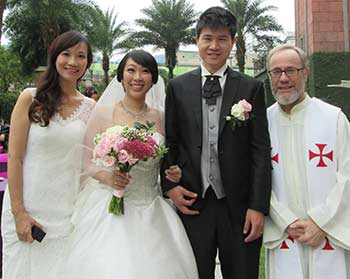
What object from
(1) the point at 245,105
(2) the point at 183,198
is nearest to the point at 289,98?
(1) the point at 245,105

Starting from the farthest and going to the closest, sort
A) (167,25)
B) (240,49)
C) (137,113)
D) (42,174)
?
1. (167,25)
2. (240,49)
3. (137,113)
4. (42,174)

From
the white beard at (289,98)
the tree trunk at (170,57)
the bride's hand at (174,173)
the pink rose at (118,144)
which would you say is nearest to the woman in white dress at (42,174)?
the pink rose at (118,144)

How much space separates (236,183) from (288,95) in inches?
26.4

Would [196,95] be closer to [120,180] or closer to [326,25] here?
[120,180]

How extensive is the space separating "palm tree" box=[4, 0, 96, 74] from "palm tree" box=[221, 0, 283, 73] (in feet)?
27.0

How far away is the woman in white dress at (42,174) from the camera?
3.09m

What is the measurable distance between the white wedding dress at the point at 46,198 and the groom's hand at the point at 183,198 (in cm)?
76

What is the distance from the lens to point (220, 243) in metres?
2.99

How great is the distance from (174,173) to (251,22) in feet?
82.4

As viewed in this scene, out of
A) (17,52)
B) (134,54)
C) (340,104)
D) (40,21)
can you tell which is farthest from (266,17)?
(134,54)

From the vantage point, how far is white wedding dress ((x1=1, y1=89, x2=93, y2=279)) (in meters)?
3.11

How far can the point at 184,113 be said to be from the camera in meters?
2.99

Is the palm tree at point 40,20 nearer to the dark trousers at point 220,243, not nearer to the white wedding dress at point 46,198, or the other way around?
the white wedding dress at point 46,198

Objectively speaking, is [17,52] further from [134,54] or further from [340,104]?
[134,54]
